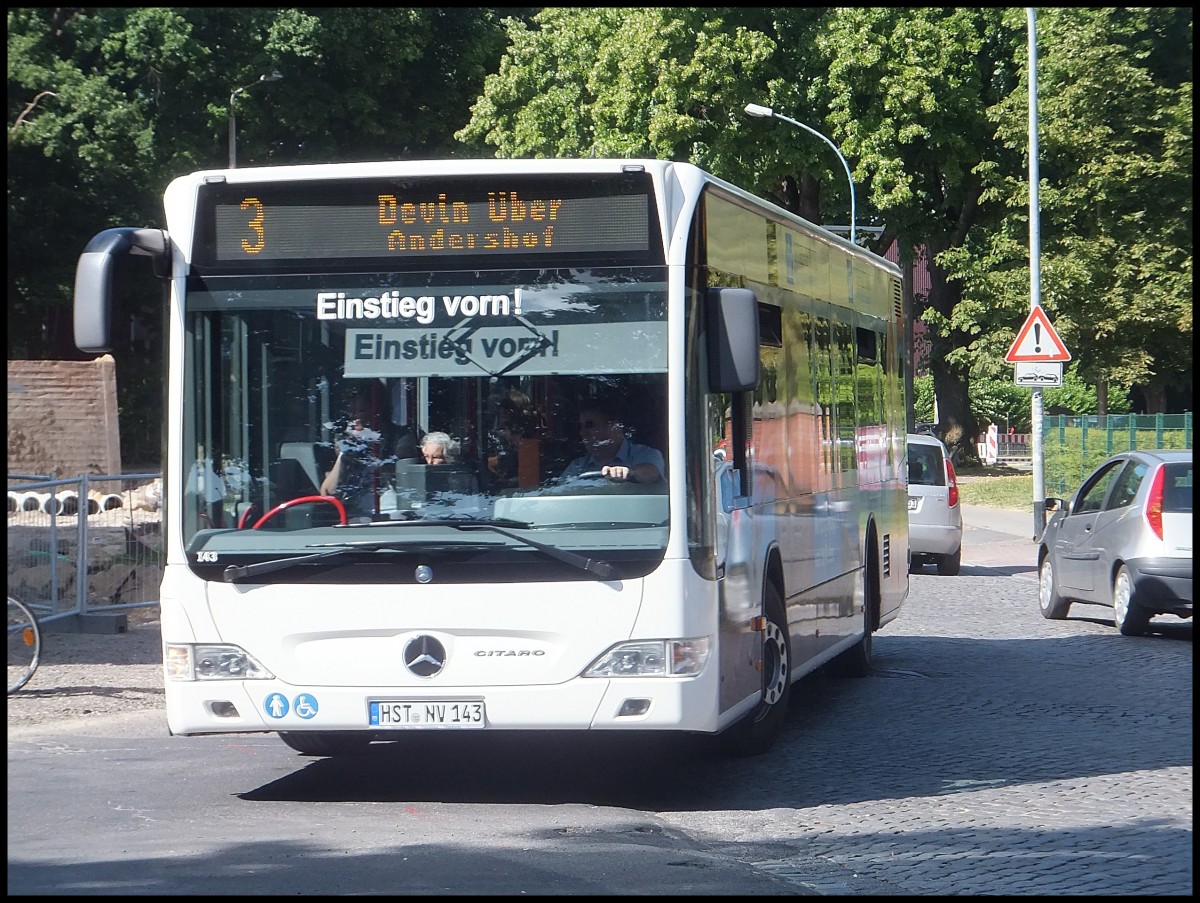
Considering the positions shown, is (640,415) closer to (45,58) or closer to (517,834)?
(517,834)

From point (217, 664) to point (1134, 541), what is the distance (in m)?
9.54

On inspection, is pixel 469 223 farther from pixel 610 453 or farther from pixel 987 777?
pixel 987 777

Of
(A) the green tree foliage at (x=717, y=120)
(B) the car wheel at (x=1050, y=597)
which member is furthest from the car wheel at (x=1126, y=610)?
(A) the green tree foliage at (x=717, y=120)

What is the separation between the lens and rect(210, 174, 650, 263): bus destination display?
8.02 m

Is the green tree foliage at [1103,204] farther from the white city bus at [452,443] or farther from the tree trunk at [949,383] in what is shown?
the white city bus at [452,443]

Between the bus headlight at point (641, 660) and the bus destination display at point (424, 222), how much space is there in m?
1.71

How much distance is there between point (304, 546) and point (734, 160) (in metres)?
35.7

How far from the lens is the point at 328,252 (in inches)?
319

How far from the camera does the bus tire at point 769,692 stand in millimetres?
9344

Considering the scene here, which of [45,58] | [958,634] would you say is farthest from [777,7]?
[958,634]

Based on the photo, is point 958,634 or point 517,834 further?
point 958,634

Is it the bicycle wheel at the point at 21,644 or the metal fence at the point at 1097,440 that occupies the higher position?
the metal fence at the point at 1097,440

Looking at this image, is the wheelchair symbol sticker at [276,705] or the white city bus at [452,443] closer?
the white city bus at [452,443]

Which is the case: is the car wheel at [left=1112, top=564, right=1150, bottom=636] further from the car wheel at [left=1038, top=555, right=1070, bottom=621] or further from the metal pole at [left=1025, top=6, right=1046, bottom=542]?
the metal pole at [left=1025, top=6, right=1046, bottom=542]
